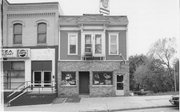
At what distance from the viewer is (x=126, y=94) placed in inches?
747

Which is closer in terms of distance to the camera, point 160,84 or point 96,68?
point 96,68

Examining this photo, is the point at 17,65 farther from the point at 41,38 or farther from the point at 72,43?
the point at 72,43

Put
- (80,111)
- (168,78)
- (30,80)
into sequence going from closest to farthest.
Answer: (80,111)
(30,80)
(168,78)

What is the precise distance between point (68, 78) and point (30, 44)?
462 centimetres

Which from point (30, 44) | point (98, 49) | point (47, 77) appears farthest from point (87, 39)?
point (30, 44)

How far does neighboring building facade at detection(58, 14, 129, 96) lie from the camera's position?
1897cm

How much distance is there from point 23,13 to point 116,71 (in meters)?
9.94

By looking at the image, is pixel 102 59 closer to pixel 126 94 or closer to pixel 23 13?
pixel 126 94

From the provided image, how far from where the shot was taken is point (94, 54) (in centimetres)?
1897

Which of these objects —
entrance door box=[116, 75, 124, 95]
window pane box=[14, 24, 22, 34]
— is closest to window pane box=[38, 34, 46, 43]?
window pane box=[14, 24, 22, 34]

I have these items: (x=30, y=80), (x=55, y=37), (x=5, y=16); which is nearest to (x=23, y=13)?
(x=5, y=16)

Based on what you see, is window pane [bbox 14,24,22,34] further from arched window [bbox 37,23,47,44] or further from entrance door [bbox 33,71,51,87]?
entrance door [bbox 33,71,51,87]

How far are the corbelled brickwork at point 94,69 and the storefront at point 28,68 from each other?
3.41ft

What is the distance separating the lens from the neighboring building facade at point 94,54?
1897 cm
